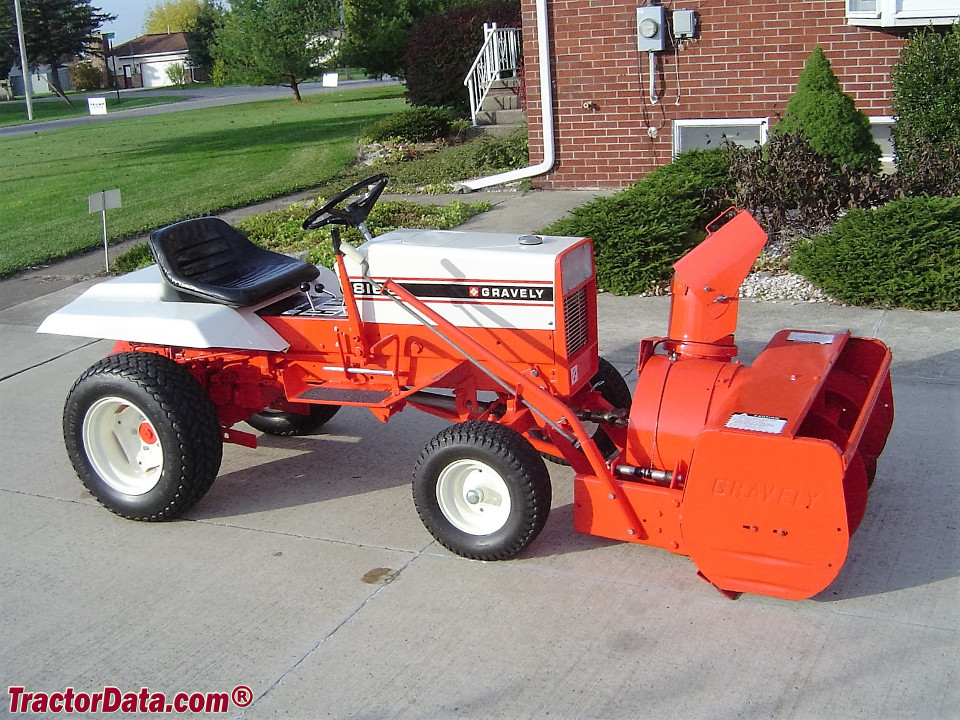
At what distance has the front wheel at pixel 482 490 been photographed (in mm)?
4188

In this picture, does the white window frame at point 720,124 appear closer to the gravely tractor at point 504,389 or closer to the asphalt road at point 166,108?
the gravely tractor at point 504,389

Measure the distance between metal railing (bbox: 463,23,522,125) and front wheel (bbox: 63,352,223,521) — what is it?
1204 cm

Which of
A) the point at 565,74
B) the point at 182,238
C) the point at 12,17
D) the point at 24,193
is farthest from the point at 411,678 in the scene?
the point at 12,17

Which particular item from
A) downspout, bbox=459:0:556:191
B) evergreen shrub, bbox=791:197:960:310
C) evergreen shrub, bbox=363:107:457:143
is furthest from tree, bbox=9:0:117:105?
evergreen shrub, bbox=791:197:960:310

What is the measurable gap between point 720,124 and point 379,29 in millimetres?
27978

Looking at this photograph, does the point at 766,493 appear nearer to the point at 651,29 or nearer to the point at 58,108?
the point at 651,29

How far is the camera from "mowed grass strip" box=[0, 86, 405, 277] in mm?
12766

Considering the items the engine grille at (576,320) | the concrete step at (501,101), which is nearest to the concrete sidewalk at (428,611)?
the engine grille at (576,320)

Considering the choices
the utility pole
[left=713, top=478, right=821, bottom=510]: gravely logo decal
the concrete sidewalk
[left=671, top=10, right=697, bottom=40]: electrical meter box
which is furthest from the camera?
the utility pole

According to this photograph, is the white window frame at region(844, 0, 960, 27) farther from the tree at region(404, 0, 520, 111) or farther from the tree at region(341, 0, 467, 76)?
the tree at region(341, 0, 467, 76)

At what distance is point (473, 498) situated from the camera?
439cm

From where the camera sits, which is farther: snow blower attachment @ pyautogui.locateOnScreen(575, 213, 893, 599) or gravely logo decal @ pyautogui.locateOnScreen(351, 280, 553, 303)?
gravely logo decal @ pyautogui.locateOnScreen(351, 280, 553, 303)

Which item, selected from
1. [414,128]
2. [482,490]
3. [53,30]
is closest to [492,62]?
[414,128]

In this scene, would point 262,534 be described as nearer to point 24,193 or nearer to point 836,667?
point 836,667
